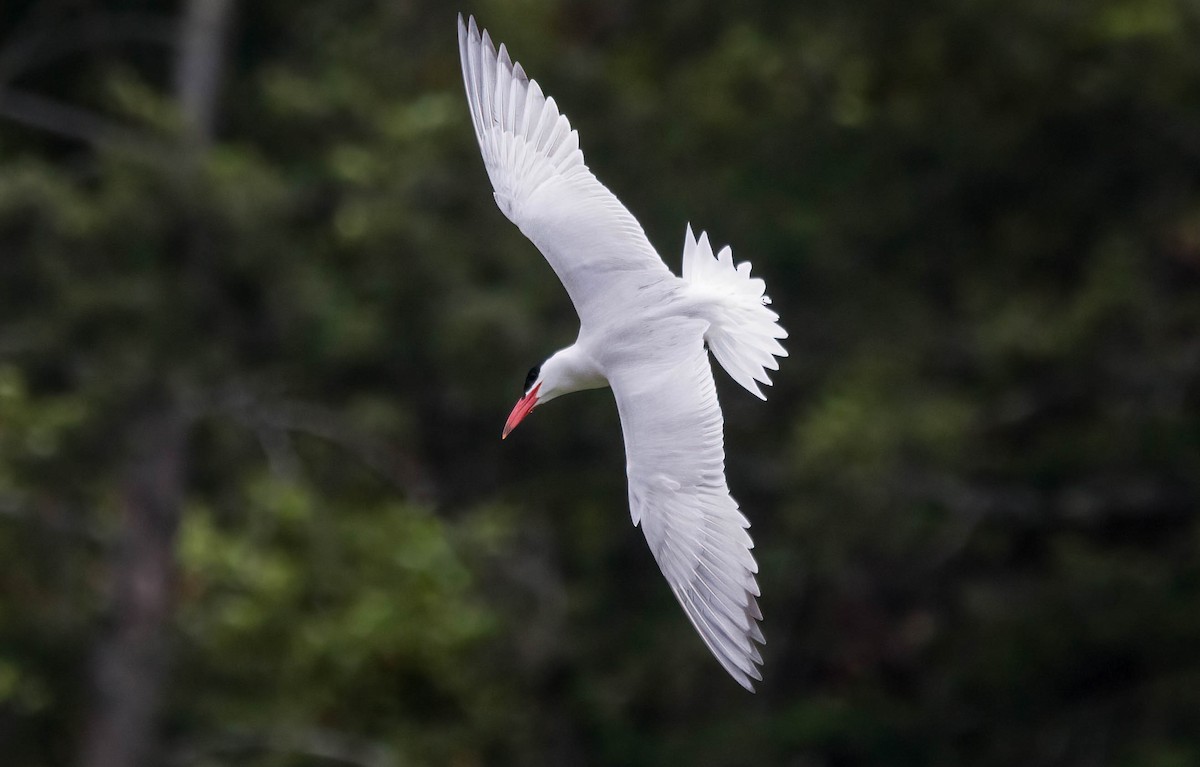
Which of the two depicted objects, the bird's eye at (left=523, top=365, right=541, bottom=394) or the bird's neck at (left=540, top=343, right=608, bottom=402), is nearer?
the bird's neck at (left=540, top=343, right=608, bottom=402)

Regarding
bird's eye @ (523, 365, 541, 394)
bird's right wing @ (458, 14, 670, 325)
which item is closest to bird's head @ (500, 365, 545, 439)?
bird's eye @ (523, 365, 541, 394)

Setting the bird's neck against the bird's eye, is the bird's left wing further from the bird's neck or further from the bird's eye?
the bird's eye

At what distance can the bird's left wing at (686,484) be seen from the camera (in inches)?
204

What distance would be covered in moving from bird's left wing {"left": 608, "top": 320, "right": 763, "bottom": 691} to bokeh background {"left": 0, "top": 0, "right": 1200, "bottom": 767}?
6253 mm

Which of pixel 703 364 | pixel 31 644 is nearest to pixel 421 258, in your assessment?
pixel 31 644

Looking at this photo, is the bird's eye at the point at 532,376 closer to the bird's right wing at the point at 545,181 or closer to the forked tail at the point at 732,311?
the bird's right wing at the point at 545,181

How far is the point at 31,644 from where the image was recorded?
13.3 metres

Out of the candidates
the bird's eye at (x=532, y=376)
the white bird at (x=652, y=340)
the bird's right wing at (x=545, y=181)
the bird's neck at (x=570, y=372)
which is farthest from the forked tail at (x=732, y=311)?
the bird's eye at (x=532, y=376)

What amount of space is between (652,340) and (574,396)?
864 centimetres

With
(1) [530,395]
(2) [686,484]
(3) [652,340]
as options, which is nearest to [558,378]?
(1) [530,395]

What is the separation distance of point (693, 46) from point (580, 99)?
194 centimetres

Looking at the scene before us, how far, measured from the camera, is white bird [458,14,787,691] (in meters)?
5.29

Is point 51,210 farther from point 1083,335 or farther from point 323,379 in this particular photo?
point 1083,335

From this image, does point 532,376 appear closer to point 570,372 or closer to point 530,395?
point 530,395
